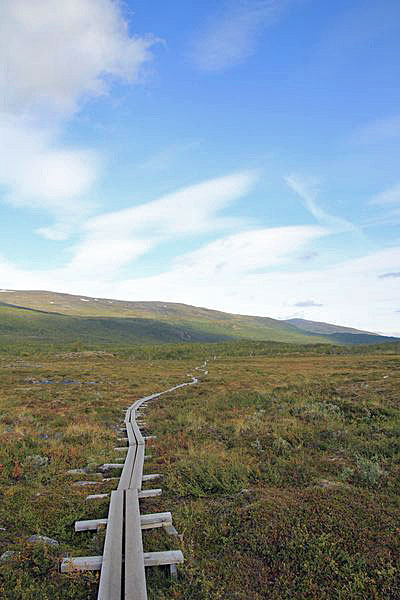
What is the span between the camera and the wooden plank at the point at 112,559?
5.15m

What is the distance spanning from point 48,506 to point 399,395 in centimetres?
1890

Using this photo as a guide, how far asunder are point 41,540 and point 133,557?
2252 mm

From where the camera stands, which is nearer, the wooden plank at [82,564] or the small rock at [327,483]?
the wooden plank at [82,564]

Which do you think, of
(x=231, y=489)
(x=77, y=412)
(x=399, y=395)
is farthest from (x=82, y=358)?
(x=231, y=489)

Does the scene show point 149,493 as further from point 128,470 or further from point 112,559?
point 112,559

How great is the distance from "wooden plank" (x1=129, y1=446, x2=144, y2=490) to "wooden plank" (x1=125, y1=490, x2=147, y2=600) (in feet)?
4.36

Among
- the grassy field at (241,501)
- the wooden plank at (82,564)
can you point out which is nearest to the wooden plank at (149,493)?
the grassy field at (241,501)

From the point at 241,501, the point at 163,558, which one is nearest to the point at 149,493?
the point at 241,501

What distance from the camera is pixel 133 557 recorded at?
5902mm

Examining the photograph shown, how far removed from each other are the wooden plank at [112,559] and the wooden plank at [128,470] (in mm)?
1592

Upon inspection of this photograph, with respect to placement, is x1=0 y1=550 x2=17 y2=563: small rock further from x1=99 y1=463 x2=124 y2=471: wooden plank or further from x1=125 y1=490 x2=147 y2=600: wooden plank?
x1=99 y1=463 x2=124 y2=471: wooden plank

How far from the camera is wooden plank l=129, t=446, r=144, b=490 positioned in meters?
9.46

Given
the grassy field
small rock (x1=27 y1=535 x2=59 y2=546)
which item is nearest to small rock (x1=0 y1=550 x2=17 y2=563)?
the grassy field

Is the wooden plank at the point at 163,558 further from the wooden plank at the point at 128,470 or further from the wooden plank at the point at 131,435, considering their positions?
the wooden plank at the point at 131,435
